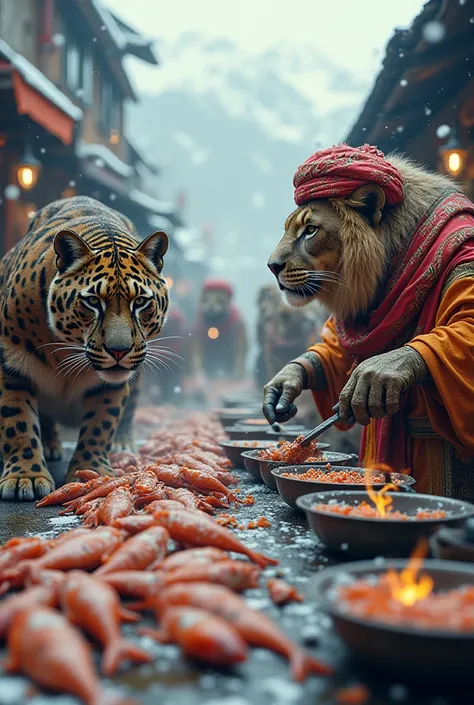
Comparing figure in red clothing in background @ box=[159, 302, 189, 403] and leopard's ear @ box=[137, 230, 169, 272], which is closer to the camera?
leopard's ear @ box=[137, 230, 169, 272]

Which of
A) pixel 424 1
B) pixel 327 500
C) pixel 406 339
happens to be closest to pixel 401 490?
pixel 327 500


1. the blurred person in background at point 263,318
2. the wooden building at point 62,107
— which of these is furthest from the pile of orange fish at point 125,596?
the blurred person in background at point 263,318

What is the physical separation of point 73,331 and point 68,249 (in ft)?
1.34

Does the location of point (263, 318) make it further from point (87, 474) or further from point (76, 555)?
point (76, 555)

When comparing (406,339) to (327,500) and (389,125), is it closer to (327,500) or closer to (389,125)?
(327,500)

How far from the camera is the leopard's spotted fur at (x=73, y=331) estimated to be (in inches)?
123

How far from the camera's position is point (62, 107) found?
756cm

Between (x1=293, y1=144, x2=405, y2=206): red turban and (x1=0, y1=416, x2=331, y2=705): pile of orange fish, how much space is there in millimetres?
1521

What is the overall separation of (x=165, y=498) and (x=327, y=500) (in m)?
0.78

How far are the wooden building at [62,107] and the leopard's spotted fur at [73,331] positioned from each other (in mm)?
3530

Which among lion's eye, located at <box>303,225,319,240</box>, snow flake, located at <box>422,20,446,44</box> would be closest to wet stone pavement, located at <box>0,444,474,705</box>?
lion's eye, located at <box>303,225,319,240</box>

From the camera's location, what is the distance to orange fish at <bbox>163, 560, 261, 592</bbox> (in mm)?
1550

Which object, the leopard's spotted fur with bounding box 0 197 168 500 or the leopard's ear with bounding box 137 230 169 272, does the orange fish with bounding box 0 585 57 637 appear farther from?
the leopard's ear with bounding box 137 230 169 272

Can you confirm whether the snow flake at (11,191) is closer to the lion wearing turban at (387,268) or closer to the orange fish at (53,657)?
the lion wearing turban at (387,268)
